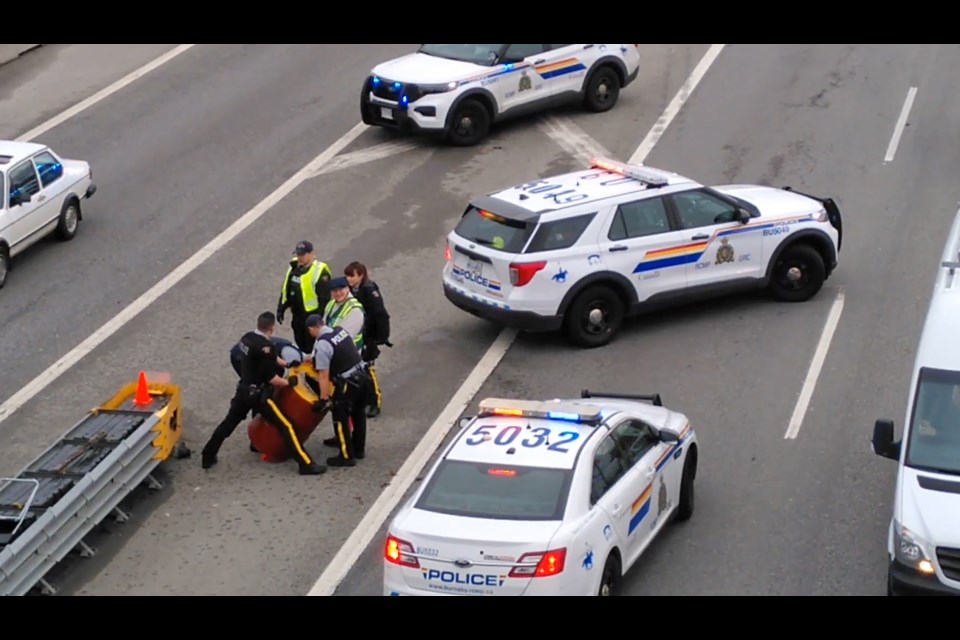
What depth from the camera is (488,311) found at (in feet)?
56.2

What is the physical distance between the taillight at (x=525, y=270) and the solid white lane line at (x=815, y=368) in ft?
10.0

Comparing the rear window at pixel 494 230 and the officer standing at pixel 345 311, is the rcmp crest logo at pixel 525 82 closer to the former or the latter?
the rear window at pixel 494 230

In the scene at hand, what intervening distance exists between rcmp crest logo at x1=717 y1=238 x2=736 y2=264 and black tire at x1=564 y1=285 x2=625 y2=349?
4.22ft

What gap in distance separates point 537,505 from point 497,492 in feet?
1.15

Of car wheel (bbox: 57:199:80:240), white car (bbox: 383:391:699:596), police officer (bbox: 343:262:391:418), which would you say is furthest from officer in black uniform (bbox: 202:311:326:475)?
car wheel (bbox: 57:199:80:240)

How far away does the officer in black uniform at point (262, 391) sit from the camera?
1449 cm

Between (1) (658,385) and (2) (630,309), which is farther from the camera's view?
(2) (630,309)

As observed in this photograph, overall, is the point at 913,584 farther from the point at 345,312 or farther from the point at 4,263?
the point at 4,263

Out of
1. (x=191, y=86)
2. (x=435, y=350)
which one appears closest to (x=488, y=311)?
(x=435, y=350)

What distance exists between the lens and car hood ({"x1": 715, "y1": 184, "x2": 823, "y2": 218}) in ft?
59.1

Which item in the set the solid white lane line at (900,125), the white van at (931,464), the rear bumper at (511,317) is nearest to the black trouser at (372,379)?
the rear bumper at (511,317)

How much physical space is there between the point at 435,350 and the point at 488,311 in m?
0.81
